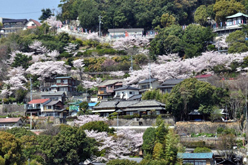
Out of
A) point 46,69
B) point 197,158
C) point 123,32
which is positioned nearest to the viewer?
point 197,158

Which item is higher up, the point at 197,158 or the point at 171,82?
the point at 171,82

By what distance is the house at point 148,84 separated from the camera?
61594 mm

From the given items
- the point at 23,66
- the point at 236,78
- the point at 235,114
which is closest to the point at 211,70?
the point at 236,78

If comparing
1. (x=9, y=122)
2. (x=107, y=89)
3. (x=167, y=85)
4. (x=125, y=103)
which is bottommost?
(x=9, y=122)

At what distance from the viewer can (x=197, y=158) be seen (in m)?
41.7

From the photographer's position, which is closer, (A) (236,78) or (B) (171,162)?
(B) (171,162)

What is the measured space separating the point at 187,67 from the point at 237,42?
733 cm

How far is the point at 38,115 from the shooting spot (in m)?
59.0

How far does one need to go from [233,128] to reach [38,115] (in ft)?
73.7

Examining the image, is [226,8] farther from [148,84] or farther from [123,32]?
[148,84]

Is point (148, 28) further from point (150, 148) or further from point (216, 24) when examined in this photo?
point (150, 148)

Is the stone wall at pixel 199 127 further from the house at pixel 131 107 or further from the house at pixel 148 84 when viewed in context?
the house at pixel 148 84

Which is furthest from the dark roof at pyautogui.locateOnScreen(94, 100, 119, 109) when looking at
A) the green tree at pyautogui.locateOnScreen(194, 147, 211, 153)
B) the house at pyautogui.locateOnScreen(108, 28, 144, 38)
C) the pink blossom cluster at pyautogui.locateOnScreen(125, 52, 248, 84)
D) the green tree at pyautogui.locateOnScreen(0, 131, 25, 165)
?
the house at pyautogui.locateOnScreen(108, 28, 144, 38)

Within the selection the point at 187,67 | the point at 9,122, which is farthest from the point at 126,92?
the point at 9,122
